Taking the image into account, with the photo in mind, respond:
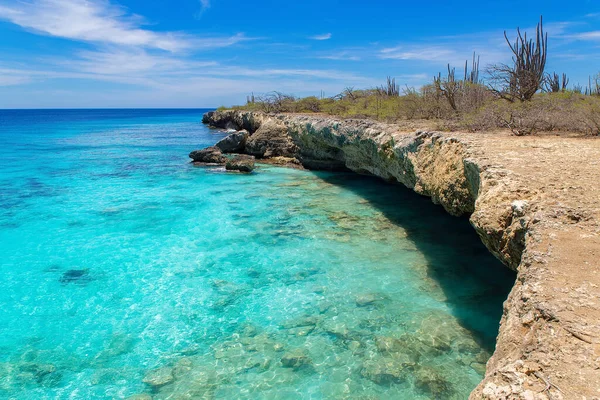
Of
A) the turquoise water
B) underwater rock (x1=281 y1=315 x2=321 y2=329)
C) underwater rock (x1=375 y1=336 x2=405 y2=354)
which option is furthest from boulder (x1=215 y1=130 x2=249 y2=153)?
underwater rock (x1=375 y1=336 x2=405 y2=354)

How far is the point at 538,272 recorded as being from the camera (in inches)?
141

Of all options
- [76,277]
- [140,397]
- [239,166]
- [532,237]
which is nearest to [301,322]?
[140,397]

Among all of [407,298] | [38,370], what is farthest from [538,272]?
[38,370]

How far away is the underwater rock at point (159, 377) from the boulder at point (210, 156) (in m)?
18.2

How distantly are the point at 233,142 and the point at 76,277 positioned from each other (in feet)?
59.3

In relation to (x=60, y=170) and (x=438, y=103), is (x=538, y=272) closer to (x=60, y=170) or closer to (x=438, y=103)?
(x=438, y=103)

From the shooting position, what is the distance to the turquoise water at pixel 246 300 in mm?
5273

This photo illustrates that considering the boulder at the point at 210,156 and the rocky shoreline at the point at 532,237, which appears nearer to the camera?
the rocky shoreline at the point at 532,237

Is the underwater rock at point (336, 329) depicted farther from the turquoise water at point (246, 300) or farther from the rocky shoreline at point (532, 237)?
the rocky shoreline at point (532, 237)

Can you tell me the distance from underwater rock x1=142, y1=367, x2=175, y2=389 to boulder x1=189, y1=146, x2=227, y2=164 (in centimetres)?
1823

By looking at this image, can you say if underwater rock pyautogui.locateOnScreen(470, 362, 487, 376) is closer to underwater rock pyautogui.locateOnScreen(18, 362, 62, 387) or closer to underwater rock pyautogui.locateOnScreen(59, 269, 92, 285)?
underwater rock pyautogui.locateOnScreen(18, 362, 62, 387)

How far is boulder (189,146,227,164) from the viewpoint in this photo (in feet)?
75.5

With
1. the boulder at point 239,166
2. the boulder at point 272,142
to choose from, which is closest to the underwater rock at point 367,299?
the boulder at point 239,166

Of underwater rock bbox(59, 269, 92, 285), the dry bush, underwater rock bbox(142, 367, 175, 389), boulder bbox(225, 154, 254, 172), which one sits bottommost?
underwater rock bbox(142, 367, 175, 389)
